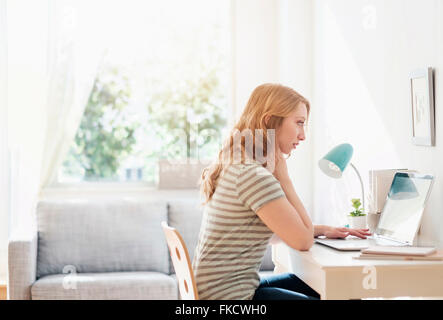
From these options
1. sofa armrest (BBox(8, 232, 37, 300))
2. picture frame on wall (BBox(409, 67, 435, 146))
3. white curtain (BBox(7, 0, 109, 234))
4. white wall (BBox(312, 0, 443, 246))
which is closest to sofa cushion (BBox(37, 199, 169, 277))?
sofa armrest (BBox(8, 232, 37, 300))

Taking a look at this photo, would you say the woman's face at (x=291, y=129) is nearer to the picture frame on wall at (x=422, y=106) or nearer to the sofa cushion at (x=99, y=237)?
the picture frame on wall at (x=422, y=106)

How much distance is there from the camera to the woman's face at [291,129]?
80.1 inches

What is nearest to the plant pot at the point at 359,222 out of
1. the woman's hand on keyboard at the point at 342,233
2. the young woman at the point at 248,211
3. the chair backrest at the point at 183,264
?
the woman's hand on keyboard at the point at 342,233

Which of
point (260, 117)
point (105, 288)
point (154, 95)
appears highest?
point (154, 95)

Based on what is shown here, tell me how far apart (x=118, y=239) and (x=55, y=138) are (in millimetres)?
1055

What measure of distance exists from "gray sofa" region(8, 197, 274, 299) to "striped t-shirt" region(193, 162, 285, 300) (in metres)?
1.46

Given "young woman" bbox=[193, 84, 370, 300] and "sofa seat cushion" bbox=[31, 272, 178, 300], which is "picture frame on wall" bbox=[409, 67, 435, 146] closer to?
"young woman" bbox=[193, 84, 370, 300]

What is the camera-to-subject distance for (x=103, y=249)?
3.60m

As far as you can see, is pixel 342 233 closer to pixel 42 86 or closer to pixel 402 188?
pixel 402 188

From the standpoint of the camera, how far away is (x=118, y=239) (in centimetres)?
364

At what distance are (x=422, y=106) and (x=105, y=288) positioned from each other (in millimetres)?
1867

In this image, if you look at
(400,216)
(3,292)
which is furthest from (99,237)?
(400,216)

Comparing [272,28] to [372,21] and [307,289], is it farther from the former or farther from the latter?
[307,289]

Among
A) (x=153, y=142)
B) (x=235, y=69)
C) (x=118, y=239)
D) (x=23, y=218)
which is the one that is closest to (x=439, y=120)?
(x=118, y=239)
